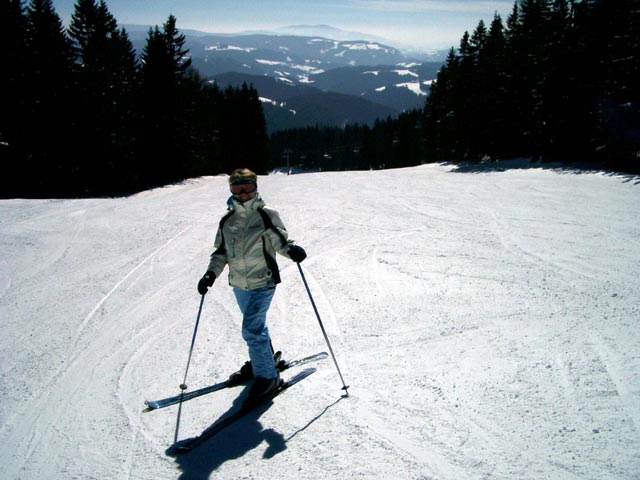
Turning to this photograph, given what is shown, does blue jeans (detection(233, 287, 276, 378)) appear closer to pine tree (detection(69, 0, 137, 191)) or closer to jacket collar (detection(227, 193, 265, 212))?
jacket collar (detection(227, 193, 265, 212))

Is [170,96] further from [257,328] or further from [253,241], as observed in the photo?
[257,328]

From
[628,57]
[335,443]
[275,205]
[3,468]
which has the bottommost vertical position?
[3,468]

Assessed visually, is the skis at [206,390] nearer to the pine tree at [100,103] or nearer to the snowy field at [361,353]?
the snowy field at [361,353]

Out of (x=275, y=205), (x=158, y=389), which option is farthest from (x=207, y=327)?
(x=275, y=205)

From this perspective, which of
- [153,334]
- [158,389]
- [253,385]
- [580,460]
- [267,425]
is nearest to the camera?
[580,460]

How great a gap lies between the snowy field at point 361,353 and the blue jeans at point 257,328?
44 centimetres

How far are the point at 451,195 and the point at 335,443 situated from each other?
13.2m

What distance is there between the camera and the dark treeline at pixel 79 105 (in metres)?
23.1

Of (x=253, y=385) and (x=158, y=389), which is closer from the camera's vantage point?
(x=253, y=385)

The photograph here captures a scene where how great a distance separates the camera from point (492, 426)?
3.80 m

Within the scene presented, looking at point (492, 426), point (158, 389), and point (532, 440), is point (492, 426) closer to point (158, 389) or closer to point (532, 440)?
point (532, 440)

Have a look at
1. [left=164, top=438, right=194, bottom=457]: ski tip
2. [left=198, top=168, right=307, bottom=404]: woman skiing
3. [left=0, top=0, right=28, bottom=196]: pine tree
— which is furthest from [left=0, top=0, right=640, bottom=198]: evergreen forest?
[left=164, top=438, right=194, bottom=457]: ski tip

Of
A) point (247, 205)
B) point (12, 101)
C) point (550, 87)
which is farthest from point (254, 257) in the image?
point (12, 101)

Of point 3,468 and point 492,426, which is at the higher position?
point 492,426
